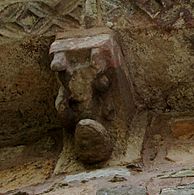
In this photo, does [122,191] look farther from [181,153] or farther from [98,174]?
[181,153]

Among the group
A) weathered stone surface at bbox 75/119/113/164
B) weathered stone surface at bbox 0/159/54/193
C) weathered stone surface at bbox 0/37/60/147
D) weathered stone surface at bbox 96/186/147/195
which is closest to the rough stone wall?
weathered stone surface at bbox 0/37/60/147

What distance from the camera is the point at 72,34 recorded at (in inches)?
103

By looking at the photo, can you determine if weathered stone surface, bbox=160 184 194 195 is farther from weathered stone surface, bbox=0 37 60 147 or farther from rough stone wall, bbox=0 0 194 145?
weathered stone surface, bbox=0 37 60 147

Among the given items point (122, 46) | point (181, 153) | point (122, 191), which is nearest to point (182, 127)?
point (181, 153)

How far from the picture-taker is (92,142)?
2.44 metres

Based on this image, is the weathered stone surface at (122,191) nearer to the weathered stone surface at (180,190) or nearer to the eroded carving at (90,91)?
the weathered stone surface at (180,190)

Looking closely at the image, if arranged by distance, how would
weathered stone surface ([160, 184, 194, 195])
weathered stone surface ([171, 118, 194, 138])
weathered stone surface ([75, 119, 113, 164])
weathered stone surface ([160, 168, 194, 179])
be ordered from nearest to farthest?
weathered stone surface ([160, 184, 194, 195]) < weathered stone surface ([160, 168, 194, 179]) < weathered stone surface ([75, 119, 113, 164]) < weathered stone surface ([171, 118, 194, 138])

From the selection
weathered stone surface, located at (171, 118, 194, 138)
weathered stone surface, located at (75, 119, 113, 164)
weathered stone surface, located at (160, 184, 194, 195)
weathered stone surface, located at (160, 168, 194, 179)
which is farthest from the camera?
weathered stone surface, located at (171, 118, 194, 138)

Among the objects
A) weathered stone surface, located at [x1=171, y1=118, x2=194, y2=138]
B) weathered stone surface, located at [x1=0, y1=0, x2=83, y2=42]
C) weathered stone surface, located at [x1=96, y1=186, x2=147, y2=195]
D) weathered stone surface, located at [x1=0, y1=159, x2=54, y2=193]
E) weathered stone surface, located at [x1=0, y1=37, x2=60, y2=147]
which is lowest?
weathered stone surface, located at [x1=0, y1=159, x2=54, y2=193]

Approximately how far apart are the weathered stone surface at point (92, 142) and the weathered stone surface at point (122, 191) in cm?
18

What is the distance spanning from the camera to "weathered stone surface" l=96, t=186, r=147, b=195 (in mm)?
2246

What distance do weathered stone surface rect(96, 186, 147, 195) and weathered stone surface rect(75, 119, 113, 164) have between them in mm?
182

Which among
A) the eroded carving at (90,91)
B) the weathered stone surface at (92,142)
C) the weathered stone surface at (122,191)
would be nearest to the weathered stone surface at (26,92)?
the eroded carving at (90,91)

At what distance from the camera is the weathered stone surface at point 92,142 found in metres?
2.42
